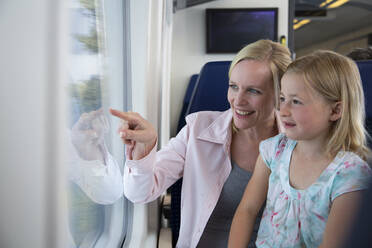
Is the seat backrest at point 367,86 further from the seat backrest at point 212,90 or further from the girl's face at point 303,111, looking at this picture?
the seat backrest at point 212,90

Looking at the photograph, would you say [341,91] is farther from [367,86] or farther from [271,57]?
[367,86]

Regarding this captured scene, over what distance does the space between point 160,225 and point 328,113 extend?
0.96 metres

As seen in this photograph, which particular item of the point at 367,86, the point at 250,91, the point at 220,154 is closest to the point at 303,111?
the point at 250,91

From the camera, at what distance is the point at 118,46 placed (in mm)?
1253

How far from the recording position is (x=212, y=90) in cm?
154

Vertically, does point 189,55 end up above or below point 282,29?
below

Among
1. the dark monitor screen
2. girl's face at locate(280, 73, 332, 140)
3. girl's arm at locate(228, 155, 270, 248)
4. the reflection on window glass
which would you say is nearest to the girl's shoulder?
girl's face at locate(280, 73, 332, 140)

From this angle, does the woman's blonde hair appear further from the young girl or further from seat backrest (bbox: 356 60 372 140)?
seat backrest (bbox: 356 60 372 140)

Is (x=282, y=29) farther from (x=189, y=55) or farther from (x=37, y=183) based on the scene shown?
(x=37, y=183)

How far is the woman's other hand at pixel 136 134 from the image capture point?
94 cm

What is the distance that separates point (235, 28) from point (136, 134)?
11.7ft

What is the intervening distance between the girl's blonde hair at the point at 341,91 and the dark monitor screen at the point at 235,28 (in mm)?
3291

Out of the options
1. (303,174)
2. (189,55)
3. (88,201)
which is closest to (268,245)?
(303,174)

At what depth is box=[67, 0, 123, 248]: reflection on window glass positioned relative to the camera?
0.71 meters
